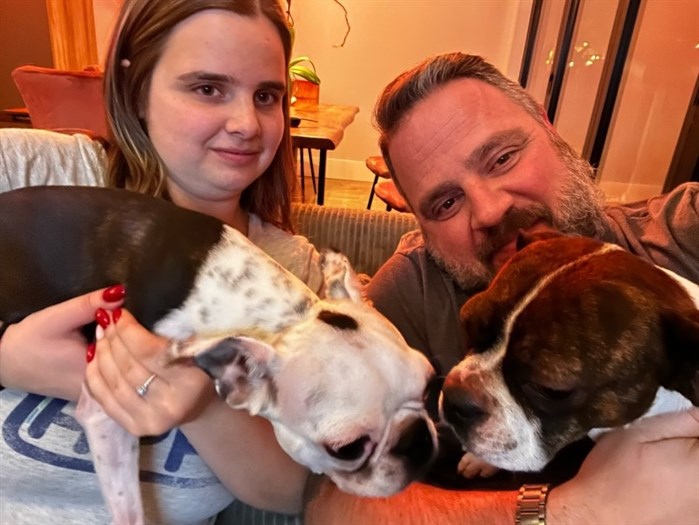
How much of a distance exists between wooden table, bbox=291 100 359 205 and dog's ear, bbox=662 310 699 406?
A: 240 cm

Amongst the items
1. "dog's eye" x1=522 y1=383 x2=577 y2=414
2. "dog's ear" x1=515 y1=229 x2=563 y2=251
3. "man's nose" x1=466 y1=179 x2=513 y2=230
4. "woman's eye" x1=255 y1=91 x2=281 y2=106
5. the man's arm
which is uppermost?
"woman's eye" x1=255 y1=91 x2=281 y2=106

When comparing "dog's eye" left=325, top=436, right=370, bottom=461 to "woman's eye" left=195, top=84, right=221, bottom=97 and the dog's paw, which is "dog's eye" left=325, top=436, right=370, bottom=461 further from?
"woman's eye" left=195, top=84, right=221, bottom=97

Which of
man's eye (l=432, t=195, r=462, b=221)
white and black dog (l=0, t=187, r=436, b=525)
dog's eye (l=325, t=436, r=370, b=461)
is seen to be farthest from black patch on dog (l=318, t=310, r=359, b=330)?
man's eye (l=432, t=195, r=462, b=221)

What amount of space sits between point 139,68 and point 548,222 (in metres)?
1.30

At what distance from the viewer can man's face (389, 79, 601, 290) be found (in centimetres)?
190

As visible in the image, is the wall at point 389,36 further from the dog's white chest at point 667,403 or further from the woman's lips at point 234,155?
the dog's white chest at point 667,403

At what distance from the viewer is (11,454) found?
1.29 m

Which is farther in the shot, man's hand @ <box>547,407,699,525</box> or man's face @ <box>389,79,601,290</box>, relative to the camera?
man's face @ <box>389,79,601,290</box>

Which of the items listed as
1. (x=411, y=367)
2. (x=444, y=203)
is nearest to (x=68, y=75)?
(x=444, y=203)

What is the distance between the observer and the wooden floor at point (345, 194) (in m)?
7.51

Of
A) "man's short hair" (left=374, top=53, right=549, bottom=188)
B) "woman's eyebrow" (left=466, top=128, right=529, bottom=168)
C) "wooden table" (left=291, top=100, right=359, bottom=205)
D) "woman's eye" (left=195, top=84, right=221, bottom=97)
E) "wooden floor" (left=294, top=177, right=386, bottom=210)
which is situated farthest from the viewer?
"wooden floor" (left=294, top=177, right=386, bottom=210)

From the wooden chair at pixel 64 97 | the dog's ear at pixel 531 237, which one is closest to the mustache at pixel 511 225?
the dog's ear at pixel 531 237

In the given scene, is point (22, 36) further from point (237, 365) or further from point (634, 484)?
point (634, 484)

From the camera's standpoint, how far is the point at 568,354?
115 centimetres
